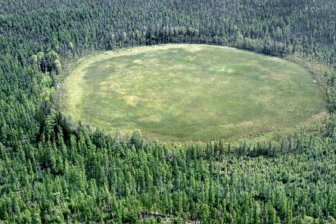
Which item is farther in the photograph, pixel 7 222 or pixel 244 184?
pixel 244 184

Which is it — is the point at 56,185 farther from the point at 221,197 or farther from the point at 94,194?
the point at 221,197

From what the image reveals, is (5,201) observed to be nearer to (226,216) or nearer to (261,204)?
(226,216)

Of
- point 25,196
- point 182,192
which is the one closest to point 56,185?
point 25,196

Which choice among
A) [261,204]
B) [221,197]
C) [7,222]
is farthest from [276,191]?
[7,222]

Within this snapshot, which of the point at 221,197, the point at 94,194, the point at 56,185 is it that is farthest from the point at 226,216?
the point at 56,185

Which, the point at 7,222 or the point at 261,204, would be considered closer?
the point at 7,222

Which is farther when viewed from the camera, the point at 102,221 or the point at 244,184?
the point at 244,184

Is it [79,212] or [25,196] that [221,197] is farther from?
[25,196]
